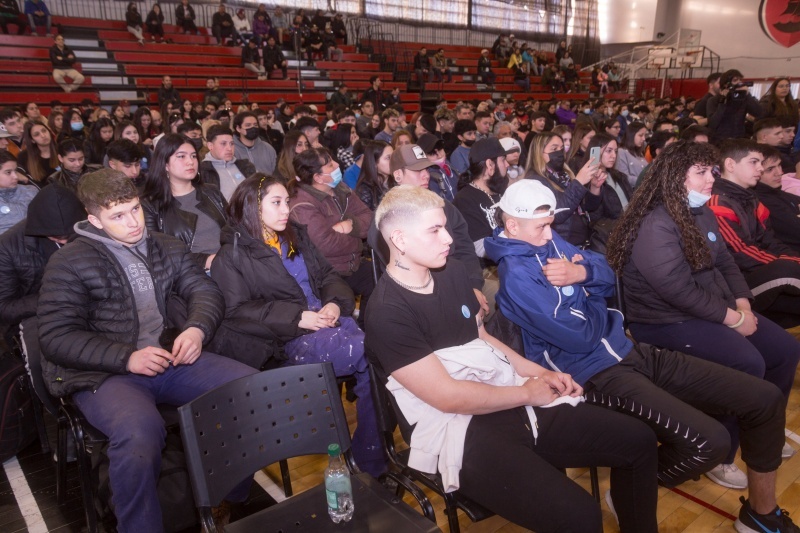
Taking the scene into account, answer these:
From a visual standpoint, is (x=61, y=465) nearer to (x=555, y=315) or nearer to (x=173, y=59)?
(x=555, y=315)

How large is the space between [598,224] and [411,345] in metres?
2.79

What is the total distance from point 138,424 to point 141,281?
2.18 feet

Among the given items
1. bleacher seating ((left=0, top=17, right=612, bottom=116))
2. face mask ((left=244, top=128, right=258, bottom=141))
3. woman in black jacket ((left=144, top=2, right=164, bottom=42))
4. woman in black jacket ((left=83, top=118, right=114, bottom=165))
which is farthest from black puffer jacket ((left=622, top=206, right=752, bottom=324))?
woman in black jacket ((left=144, top=2, right=164, bottom=42))

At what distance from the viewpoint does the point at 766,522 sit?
2.10 m

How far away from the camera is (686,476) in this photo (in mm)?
2031

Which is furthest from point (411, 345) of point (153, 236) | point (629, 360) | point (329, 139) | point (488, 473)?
point (329, 139)

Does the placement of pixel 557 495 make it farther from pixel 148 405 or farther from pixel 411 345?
pixel 148 405

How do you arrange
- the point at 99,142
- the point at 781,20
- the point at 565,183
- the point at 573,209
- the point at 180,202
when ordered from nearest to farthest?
the point at 180,202, the point at 573,209, the point at 565,183, the point at 99,142, the point at 781,20

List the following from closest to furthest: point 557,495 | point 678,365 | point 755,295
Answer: point 557,495 < point 678,365 < point 755,295

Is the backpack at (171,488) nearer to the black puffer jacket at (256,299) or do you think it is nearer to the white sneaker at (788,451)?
the black puffer jacket at (256,299)

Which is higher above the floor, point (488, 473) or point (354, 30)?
point (354, 30)

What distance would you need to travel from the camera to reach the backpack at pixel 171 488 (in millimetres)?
2023

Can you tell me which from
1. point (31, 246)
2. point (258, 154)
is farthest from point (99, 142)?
point (31, 246)

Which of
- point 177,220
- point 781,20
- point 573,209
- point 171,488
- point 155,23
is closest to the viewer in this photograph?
point 171,488
